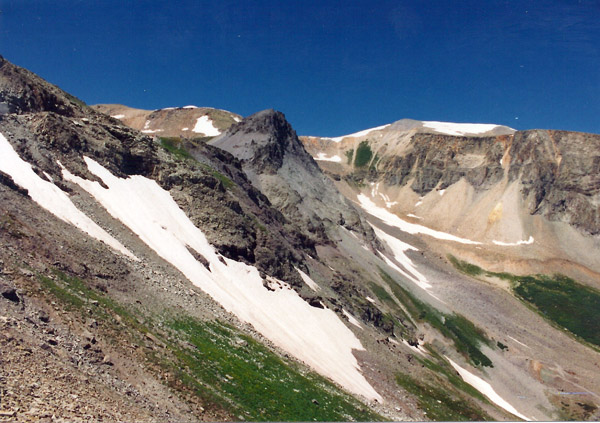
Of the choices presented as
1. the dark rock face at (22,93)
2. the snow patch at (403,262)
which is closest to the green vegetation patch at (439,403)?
the dark rock face at (22,93)

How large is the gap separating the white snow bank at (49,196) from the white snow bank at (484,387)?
163 ft

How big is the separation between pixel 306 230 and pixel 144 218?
43.8m

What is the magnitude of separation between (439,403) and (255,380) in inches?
975

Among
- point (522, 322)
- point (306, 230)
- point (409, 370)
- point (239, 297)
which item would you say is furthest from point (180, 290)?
point (522, 322)

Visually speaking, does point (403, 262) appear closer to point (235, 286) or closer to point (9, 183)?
point (235, 286)

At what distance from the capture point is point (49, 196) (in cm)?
3097

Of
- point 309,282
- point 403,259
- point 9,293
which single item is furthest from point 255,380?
point 403,259

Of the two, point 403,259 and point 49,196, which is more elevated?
point 403,259

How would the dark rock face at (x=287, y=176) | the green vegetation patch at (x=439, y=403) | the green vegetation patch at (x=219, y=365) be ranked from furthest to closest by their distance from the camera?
1. the dark rock face at (x=287, y=176)
2. the green vegetation patch at (x=439, y=403)
3. the green vegetation patch at (x=219, y=365)

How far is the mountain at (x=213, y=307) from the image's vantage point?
666 inches

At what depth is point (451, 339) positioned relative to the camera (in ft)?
236

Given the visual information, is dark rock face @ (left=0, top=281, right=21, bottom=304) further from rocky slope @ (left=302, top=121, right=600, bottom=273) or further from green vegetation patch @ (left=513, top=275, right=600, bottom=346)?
rocky slope @ (left=302, top=121, right=600, bottom=273)

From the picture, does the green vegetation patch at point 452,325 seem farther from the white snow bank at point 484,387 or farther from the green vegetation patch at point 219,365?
the green vegetation patch at point 219,365

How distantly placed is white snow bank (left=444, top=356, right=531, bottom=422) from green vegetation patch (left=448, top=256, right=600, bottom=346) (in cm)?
4855
